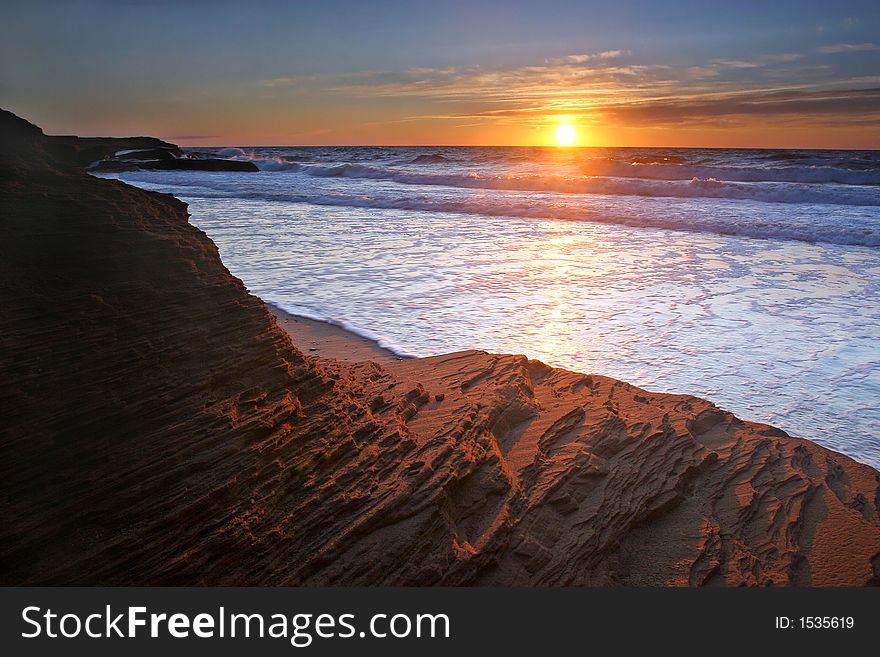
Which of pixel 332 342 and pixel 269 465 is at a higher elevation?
pixel 269 465

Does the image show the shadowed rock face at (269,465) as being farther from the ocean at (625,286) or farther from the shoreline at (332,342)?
the shoreline at (332,342)

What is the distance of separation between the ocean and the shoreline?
13cm

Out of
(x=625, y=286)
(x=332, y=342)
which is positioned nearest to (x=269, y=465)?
(x=332, y=342)

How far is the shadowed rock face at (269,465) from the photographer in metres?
1.90

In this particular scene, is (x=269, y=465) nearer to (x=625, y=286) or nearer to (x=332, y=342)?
(x=332, y=342)

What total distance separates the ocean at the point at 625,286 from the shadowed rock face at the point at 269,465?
1.11 metres

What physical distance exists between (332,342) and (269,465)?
283 centimetres

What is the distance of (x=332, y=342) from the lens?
4969 millimetres

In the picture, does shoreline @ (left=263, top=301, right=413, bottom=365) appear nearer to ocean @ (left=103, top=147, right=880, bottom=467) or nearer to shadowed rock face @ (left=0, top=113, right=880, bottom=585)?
ocean @ (left=103, top=147, right=880, bottom=467)

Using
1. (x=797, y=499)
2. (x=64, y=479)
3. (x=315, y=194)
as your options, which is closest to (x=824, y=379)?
(x=797, y=499)

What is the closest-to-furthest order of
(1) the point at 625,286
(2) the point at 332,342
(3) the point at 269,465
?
1. (3) the point at 269,465
2. (2) the point at 332,342
3. (1) the point at 625,286

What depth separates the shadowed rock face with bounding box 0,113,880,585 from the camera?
6.22ft

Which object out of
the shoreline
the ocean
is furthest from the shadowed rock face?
the shoreline

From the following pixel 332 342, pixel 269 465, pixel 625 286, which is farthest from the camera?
pixel 625 286
